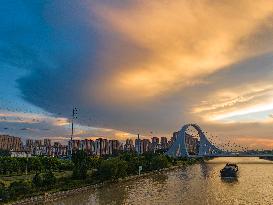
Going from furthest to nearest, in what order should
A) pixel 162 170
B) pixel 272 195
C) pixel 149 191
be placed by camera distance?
pixel 162 170
pixel 149 191
pixel 272 195

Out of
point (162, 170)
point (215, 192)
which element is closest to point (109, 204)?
point (215, 192)

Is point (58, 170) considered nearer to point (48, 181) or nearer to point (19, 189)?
point (48, 181)

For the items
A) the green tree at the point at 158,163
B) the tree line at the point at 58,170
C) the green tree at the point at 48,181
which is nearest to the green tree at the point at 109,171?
the tree line at the point at 58,170

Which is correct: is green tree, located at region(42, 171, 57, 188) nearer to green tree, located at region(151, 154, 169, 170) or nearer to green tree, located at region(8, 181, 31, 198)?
green tree, located at region(8, 181, 31, 198)

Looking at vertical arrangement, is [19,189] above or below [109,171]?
below

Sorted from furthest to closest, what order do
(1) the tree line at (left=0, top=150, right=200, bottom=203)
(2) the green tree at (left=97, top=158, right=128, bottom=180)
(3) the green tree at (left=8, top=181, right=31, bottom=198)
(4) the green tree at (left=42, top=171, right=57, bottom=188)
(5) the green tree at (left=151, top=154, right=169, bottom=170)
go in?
(5) the green tree at (left=151, top=154, right=169, bottom=170) < (2) the green tree at (left=97, top=158, right=128, bottom=180) < (4) the green tree at (left=42, top=171, right=57, bottom=188) < (1) the tree line at (left=0, top=150, right=200, bottom=203) < (3) the green tree at (left=8, top=181, right=31, bottom=198)

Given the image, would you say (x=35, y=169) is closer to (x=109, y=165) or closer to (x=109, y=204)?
(x=109, y=165)

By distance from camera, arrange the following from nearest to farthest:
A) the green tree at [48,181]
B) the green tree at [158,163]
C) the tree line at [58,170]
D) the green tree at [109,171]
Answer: the tree line at [58,170] < the green tree at [48,181] < the green tree at [109,171] < the green tree at [158,163]

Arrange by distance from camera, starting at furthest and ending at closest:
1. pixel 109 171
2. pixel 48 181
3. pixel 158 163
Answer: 1. pixel 158 163
2. pixel 109 171
3. pixel 48 181

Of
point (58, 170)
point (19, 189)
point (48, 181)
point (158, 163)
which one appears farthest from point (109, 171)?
point (158, 163)

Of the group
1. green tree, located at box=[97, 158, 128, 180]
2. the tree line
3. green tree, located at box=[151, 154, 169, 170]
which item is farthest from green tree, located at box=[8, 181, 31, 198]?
green tree, located at box=[151, 154, 169, 170]

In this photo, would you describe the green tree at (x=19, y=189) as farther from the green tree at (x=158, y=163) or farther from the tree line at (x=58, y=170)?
the green tree at (x=158, y=163)
